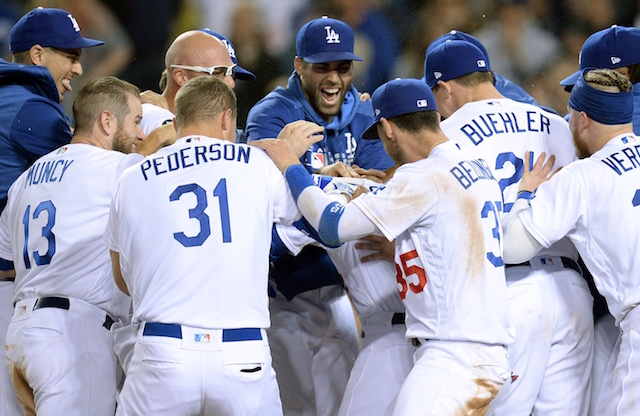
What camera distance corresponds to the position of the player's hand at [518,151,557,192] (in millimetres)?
3893

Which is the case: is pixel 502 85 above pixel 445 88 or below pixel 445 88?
below

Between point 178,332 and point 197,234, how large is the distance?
1.22 ft

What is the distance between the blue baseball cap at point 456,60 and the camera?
421cm

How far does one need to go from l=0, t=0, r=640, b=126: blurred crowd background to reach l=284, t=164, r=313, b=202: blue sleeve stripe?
478 cm

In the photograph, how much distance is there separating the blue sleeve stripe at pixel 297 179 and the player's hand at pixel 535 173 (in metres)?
1.09

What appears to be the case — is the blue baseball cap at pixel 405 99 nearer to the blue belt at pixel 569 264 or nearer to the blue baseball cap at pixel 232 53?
the blue belt at pixel 569 264

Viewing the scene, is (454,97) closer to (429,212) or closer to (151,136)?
(429,212)

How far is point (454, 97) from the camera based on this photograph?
430cm

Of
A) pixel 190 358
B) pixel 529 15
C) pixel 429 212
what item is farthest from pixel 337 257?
pixel 529 15

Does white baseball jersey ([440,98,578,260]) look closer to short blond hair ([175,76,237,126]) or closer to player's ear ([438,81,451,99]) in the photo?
player's ear ([438,81,451,99])

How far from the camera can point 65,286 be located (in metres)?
3.78

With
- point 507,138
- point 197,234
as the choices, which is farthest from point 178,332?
point 507,138

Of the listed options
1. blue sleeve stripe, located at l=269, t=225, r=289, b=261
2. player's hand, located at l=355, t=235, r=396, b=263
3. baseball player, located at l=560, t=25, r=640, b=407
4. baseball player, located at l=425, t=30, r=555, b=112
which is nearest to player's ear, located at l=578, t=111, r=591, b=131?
baseball player, located at l=560, t=25, r=640, b=407

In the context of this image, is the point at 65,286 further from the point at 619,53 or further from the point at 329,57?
the point at 619,53
